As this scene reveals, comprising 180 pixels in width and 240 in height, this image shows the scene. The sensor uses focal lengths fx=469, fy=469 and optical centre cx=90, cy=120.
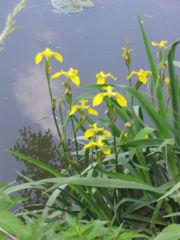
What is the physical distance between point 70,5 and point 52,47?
1000 mm

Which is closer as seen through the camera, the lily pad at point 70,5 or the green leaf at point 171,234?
the green leaf at point 171,234

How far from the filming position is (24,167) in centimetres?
253

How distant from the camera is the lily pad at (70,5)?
14.1 feet

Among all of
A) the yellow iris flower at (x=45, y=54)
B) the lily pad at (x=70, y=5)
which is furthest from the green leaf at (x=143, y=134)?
the lily pad at (x=70, y=5)

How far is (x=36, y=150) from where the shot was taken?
2613 mm

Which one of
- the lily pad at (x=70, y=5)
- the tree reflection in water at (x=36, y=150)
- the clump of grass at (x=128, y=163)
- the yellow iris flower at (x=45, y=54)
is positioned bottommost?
the tree reflection in water at (x=36, y=150)

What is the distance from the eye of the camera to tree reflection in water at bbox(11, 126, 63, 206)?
96.0 inches

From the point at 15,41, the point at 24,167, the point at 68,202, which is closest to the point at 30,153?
the point at 24,167

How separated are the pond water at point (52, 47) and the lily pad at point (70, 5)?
0.07 meters

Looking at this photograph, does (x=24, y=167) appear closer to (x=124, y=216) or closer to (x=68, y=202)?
(x=68, y=202)

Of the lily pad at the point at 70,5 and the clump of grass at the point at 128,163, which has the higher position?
the lily pad at the point at 70,5

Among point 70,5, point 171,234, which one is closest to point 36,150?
point 171,234

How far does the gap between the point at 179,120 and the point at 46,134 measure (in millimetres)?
1122

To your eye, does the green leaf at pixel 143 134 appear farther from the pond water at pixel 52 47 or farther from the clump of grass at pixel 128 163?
the pond water at pixel 52 47
